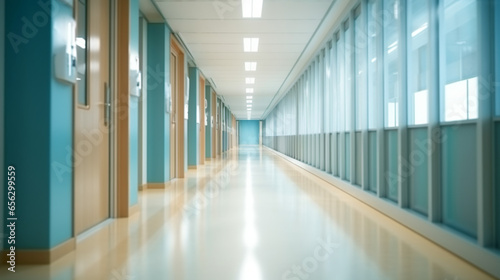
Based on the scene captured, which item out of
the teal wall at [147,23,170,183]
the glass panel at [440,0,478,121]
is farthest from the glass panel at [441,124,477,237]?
the teal wall at [147,23,170,183]

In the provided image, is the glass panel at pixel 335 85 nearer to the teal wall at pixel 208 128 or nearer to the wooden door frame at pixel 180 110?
the wooden door frame at pixel 180 110

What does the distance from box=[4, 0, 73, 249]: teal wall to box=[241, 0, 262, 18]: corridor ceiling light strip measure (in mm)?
3976

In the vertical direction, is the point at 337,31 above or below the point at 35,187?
above

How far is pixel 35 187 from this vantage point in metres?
2.90

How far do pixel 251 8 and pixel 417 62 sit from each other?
3303 mm

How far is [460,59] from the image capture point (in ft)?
11.2

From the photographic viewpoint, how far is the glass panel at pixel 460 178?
3174mm

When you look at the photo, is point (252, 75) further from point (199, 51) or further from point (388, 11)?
point (388, 11)

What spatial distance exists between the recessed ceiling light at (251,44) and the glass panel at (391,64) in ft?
13.1

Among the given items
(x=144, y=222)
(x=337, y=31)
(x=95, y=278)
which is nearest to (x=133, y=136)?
(x=144, y=222)

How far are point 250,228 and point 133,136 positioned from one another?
215cm

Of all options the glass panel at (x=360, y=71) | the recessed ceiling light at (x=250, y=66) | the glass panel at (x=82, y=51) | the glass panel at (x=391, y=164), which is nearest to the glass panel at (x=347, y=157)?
the glass panel at (x=360, y=71)

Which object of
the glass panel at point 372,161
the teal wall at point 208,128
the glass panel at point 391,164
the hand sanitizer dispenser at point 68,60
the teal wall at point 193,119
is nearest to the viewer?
the hand sanitizer dispenser at point 68,60

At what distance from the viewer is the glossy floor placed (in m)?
2.71
